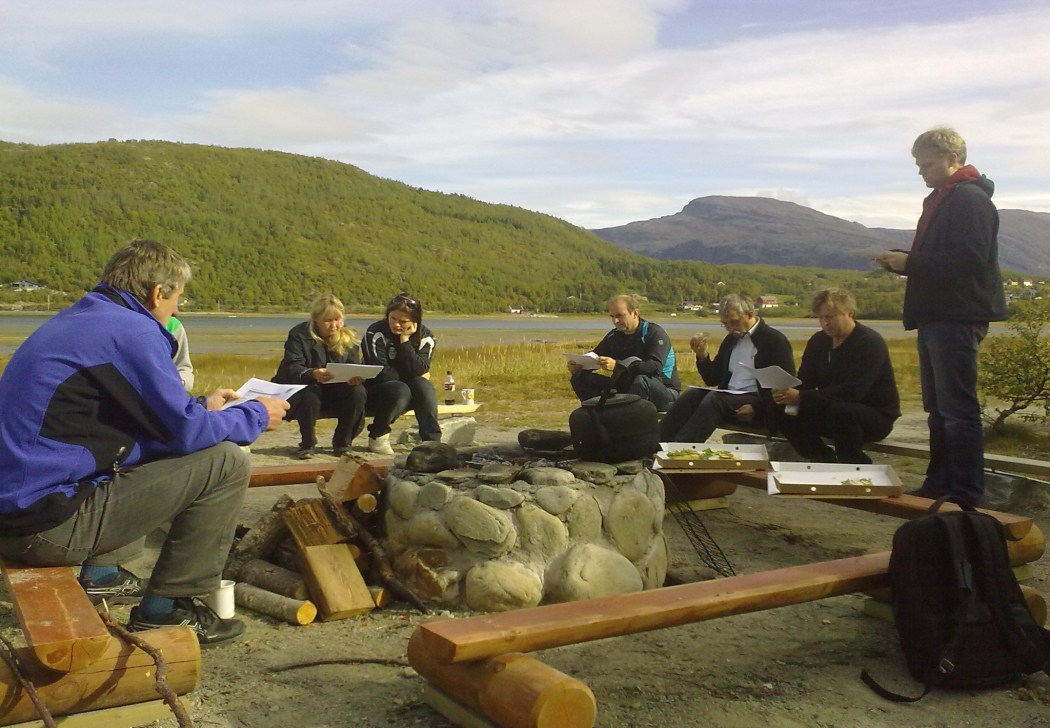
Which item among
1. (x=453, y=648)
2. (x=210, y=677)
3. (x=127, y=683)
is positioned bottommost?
(x=210, y=677)

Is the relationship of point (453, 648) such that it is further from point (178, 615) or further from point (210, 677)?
point (178, 615)

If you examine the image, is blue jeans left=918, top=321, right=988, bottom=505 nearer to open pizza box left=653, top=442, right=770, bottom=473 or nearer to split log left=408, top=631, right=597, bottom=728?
Result: open pizza box left=653, top=442, right=770, bottom=473

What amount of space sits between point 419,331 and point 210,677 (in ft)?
15.3

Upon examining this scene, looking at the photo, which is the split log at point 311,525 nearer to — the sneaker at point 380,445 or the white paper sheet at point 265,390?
the white paper sheet at point 265,390

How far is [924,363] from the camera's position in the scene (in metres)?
5.63

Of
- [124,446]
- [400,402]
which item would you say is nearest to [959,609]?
[124,446]

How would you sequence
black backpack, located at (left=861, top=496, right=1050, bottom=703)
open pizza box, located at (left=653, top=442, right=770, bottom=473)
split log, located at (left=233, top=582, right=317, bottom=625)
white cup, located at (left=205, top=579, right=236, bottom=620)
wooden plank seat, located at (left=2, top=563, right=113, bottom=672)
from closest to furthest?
wooden plank seat, located at (left=2, top=563, right=113, bottom=672) < black backpack, located at (left=861, top=496, right=1050, bottom=703) < white cup, located at (left=205, top=579, right=236, bottom=620) < split log, located at (left=233, top=582, right=317, bottom=625) < open pizza box, located at (left=653, top=442, right=770, bottom=473)

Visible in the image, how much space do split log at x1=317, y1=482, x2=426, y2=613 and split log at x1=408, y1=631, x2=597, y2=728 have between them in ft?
4.56

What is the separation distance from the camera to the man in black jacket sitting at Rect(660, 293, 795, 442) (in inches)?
250

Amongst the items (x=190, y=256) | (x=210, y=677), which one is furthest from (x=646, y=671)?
(x=190, y=256)

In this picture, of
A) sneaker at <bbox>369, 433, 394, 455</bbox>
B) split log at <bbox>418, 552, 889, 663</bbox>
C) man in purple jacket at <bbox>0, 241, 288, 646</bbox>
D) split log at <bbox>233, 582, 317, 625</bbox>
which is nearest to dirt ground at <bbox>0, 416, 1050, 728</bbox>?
split log at <bbox>233, 582, 317, 625</bbox>

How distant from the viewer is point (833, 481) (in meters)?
4.77

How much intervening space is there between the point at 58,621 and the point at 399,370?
17.1ft

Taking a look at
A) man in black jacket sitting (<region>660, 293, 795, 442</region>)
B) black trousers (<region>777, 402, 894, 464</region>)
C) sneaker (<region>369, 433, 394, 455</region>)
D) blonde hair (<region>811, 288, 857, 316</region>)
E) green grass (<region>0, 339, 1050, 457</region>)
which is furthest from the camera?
green grass (<region>0, 339, 1050, 457</region>)
